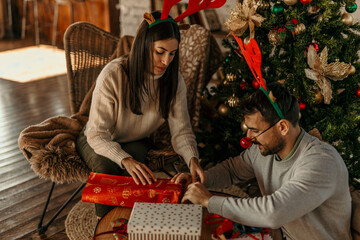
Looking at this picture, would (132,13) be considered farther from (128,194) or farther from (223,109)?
(128,194)

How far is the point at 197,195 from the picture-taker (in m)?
1.31

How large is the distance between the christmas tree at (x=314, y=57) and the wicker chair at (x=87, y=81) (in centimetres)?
20

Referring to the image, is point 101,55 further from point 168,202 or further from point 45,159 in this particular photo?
point 168,202

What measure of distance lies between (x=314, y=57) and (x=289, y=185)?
2.64 ft

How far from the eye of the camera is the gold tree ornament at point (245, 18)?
5.96 ft

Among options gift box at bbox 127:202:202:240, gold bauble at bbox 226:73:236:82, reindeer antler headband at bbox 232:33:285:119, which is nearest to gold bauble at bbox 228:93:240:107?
gold bauble at bbox 226:73:236:82

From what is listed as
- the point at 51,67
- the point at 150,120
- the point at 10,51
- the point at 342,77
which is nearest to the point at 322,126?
the point at 342,77

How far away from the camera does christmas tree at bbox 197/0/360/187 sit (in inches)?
70.1

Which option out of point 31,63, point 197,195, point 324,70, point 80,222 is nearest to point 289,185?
point 197,195

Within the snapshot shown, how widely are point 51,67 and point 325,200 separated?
4563 millimetres

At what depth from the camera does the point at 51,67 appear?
16.7 feet

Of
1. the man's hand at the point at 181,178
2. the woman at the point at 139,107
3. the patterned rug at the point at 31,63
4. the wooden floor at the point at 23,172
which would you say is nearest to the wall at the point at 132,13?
the wooden floor at the point at 23,172

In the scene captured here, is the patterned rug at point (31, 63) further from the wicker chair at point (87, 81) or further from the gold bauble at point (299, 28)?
the gold bauble at point (299, 28)

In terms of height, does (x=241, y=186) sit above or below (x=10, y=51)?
above
